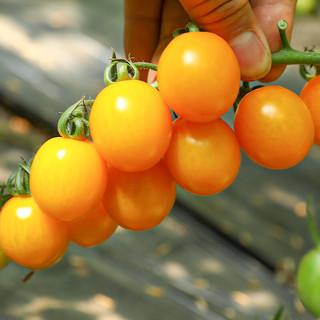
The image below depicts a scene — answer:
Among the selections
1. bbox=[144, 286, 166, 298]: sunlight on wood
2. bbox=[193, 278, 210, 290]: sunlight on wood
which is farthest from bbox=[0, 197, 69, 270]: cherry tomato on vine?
bbox=[193, 278, 210, 290]: sunlight on wood

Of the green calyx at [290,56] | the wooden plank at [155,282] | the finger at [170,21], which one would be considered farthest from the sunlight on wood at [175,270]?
the green calyx at [290,56]

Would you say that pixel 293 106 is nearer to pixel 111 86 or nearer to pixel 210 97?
pixel 210 97

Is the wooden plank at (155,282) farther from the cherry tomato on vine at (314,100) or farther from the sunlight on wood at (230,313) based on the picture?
the cherry tomato on vine at (314,100)

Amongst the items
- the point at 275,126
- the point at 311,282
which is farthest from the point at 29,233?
the point at 311,282

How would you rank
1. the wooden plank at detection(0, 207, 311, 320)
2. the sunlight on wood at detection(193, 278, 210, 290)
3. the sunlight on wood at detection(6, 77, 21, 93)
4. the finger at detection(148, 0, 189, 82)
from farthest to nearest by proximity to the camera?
the sunlight on wood at detection(6, 77, 21, 93), the sunlight on wood at detection(193, 278, 210, 290), the wooden plank at detection(0, 207, 311, 320), the finger at detection(148, 0, 189, 82)

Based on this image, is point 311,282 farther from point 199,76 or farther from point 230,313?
point 230,313

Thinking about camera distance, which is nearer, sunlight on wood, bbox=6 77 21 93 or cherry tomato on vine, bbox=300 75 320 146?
cherry tomato on vine, bbox=300 75 320 146

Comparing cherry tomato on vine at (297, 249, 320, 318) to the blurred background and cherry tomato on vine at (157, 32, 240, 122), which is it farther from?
cherry tomato on vine at (157, 32, 240, 122)

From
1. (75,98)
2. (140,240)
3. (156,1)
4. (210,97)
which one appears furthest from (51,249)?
(75,98)
